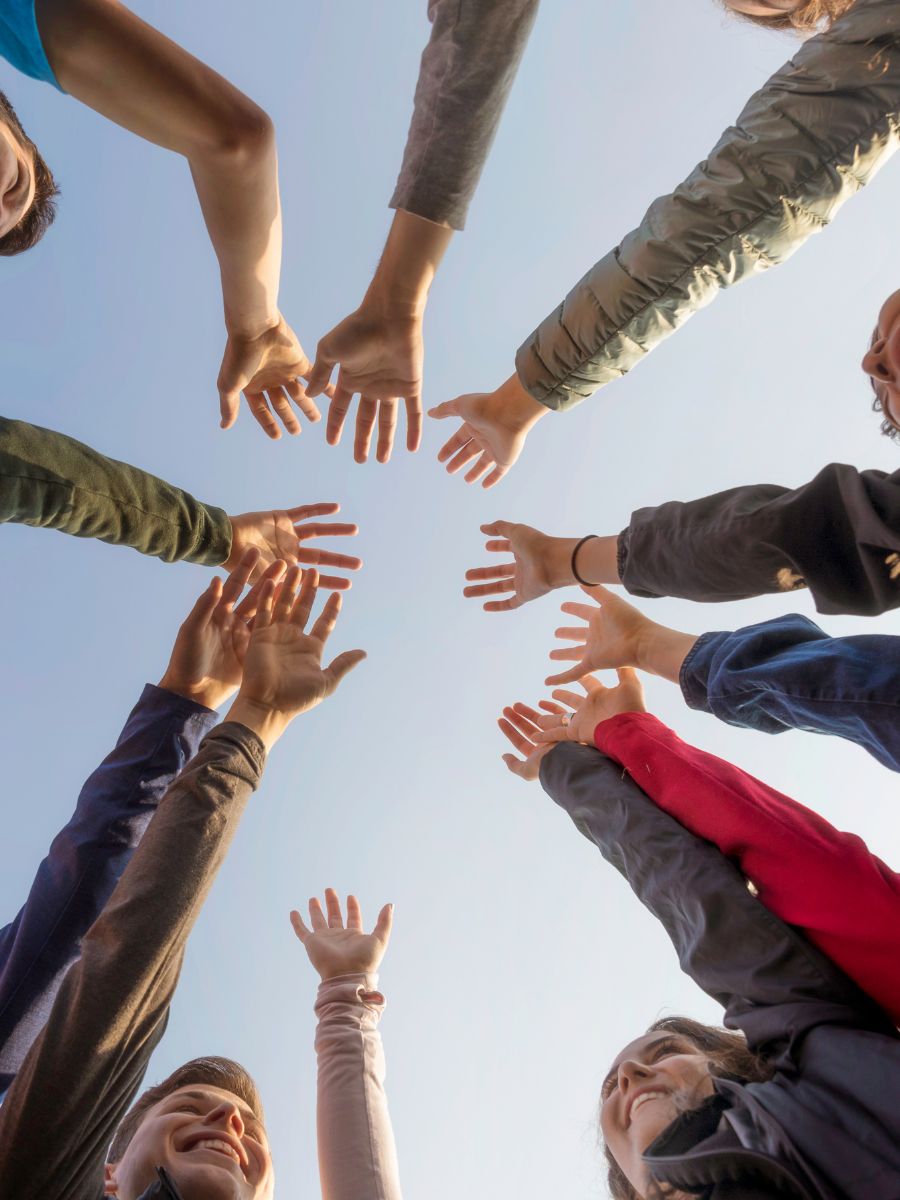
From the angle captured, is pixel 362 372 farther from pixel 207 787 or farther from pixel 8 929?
pixel 8 929

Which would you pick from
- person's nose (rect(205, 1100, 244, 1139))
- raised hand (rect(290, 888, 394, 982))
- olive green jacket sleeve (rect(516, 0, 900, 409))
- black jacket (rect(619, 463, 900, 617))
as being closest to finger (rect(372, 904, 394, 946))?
raised hand (rect(290, 888, 394, 982))

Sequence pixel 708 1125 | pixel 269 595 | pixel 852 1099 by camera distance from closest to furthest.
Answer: pixel 852 1099
pixel 708 1125
pixel 269 595

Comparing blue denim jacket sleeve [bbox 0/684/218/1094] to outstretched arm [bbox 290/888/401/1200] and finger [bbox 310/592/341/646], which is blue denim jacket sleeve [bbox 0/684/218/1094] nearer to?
finger [bbox 310/592/341/646]

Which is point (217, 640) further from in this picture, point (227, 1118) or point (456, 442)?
point (227, 1118)

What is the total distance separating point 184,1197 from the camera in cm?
148

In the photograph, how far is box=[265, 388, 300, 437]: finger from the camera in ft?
8.12

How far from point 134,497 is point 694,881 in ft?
5.84

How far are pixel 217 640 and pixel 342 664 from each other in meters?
0.42

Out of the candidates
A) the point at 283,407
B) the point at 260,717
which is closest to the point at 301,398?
the point at 283,407

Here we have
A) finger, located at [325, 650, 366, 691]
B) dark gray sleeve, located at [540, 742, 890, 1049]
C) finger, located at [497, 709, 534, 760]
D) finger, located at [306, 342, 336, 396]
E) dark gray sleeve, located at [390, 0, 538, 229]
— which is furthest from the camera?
finger, located at [497, 709, 534, 760]

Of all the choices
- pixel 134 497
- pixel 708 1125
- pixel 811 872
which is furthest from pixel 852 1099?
pixel 134 497

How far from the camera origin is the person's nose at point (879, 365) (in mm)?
1452

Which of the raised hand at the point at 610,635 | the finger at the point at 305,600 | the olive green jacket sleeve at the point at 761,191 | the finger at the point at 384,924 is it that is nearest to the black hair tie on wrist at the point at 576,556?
the raised hand at the point at 610,635

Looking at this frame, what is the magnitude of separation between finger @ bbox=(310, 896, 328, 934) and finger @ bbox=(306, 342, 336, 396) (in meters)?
1.79
